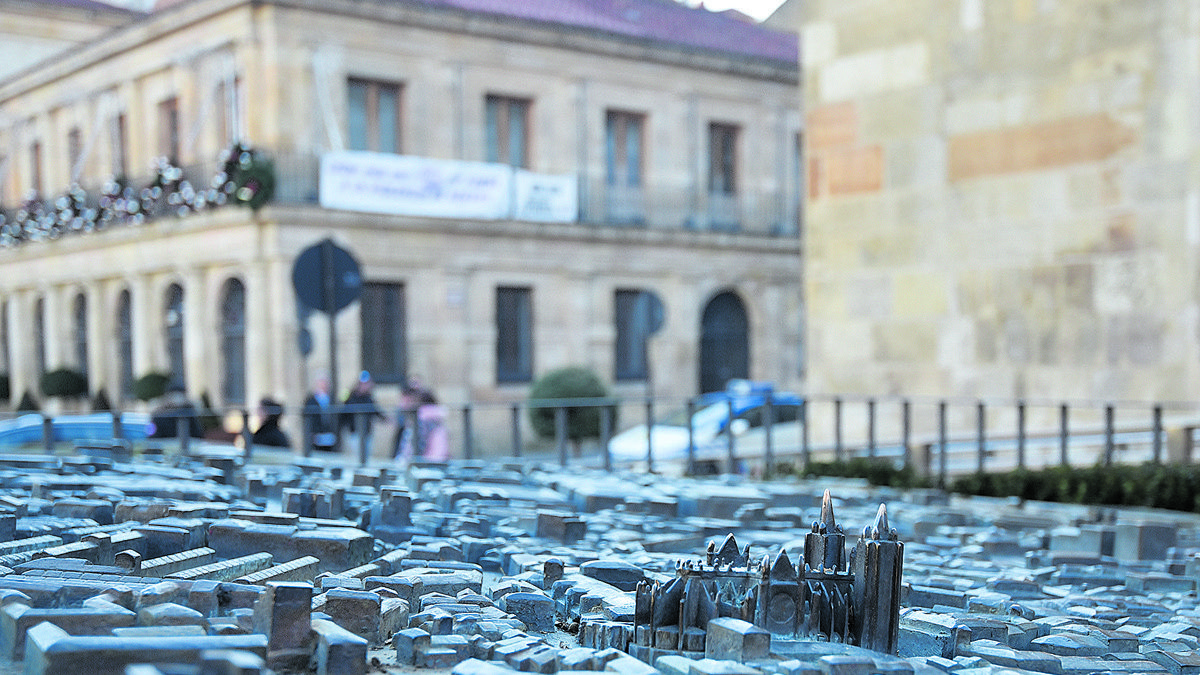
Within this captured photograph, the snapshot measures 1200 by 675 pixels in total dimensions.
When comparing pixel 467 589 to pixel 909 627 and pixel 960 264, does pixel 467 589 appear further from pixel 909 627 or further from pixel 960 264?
pixel 960 264

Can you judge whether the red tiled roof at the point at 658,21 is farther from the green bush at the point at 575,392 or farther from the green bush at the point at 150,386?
the green bush at the point at 150,386

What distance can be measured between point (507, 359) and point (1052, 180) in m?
16.5

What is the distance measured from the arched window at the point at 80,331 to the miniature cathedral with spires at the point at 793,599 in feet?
98.2

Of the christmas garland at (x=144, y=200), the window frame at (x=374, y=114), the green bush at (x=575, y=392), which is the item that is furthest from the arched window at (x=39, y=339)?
the green bush at (x=575, y=392)

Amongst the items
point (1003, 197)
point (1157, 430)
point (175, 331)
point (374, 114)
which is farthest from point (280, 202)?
point (1157, 430)

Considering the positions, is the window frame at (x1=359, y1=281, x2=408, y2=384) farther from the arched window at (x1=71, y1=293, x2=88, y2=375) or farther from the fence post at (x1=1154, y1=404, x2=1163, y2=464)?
the fence post at (x1=1154, y1=404, x2=1163, y2=464)

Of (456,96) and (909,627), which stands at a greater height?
(456,96)

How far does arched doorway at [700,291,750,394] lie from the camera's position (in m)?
31.6

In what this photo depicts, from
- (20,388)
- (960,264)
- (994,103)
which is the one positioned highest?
(994,103)

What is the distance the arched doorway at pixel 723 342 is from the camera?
31609 mm

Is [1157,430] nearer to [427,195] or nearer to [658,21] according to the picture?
[427,195]

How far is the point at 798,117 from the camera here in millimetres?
32906

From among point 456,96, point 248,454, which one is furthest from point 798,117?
point 248,454

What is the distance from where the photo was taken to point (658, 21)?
3189 cm
